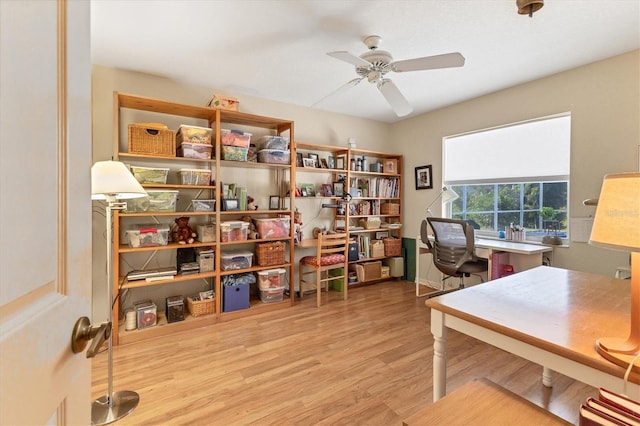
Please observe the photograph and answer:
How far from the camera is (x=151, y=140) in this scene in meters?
2.68

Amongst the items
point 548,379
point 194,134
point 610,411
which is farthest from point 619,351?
point 194,134

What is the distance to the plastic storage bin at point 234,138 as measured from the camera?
9.79 ft

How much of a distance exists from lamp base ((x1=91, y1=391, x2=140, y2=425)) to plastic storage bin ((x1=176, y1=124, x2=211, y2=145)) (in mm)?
2087

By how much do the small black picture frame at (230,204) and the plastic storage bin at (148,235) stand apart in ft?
1.86

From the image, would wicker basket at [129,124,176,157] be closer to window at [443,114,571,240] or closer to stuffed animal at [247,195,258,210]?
stuffed animal at [247,195,258,210]

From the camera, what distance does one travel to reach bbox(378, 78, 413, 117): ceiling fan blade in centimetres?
242

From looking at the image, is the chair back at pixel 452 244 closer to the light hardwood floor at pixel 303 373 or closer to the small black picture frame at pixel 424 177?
the light hardwood floor at pixel 303 373

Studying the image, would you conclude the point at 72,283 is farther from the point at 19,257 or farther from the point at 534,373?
the point at 534,373

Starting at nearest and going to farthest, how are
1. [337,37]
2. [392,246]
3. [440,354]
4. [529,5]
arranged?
[440,354] → [529,5] → [337,37] → [392,246]

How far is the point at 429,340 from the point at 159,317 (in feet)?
8.37

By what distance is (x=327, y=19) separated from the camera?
203cm

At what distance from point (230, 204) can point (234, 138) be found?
0.69 meters

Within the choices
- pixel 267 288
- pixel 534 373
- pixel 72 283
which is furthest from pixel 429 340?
pixel 72 283

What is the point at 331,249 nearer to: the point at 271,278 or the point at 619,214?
the point at 271,278
